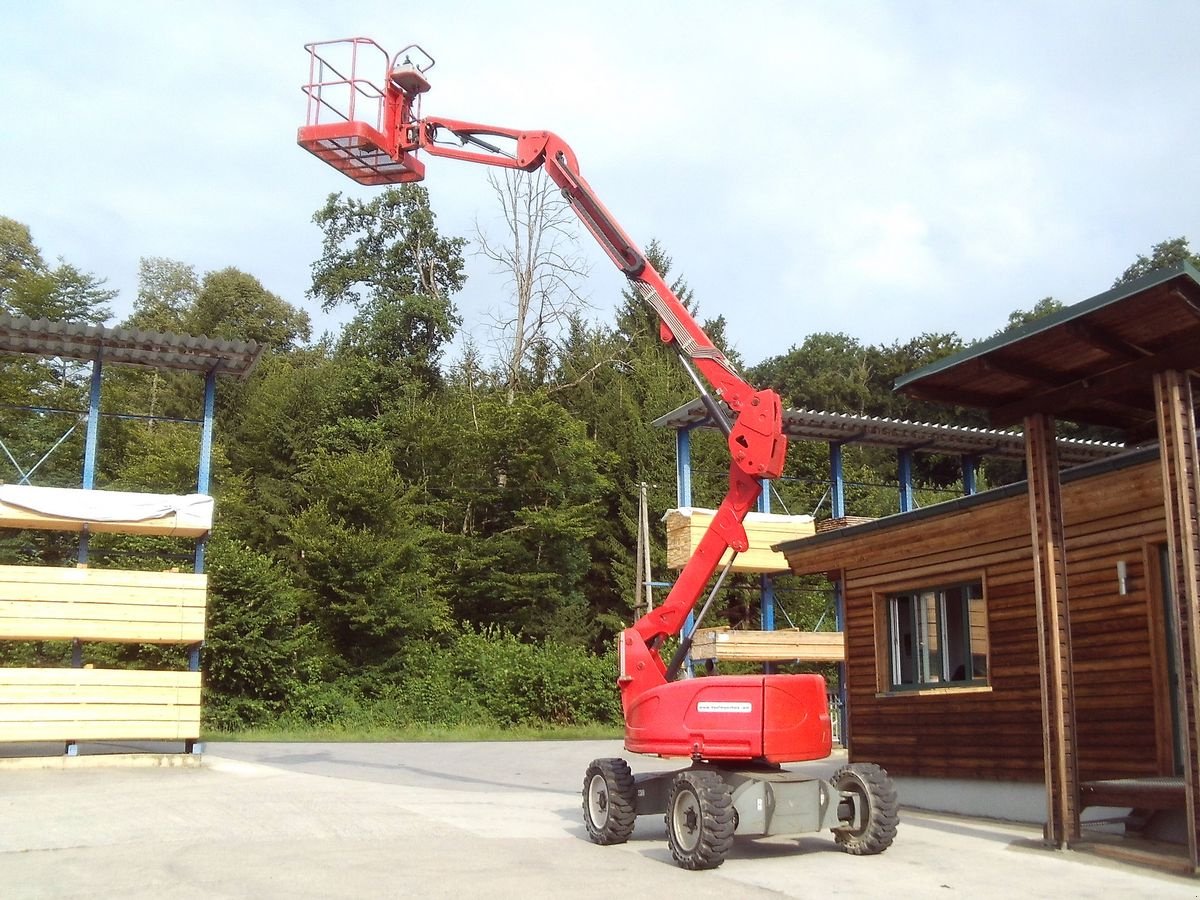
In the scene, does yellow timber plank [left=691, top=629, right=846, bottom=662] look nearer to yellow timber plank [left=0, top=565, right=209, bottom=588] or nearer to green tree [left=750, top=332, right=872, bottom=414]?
yellow timber plank [left=0, top=565, right=209, bottom=588]

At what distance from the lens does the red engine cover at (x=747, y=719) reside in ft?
35.8

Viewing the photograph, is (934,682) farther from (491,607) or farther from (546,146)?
(491,607)

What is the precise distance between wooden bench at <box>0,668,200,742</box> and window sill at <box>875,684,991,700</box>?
12.0 meters

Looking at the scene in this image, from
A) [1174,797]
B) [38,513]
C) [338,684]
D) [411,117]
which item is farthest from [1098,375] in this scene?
[338,684]

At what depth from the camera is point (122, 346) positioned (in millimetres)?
20391

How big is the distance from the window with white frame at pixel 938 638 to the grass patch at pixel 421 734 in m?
16.0

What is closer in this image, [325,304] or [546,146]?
[546,146]

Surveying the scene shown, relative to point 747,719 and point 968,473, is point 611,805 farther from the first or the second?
point 968,473

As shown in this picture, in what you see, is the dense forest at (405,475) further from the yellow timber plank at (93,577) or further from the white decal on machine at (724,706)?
the white decal on machine at (724,706)

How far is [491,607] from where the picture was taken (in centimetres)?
4144

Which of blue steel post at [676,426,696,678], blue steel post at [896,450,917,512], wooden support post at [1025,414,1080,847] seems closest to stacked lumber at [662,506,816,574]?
blue steel post at [676,426,696,678]

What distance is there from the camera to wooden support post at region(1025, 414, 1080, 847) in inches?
444

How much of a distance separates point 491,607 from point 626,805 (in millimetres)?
30059

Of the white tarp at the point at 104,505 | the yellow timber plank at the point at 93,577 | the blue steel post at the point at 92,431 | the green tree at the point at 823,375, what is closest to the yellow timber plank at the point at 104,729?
the yellow timber plank at the point at 93,577
